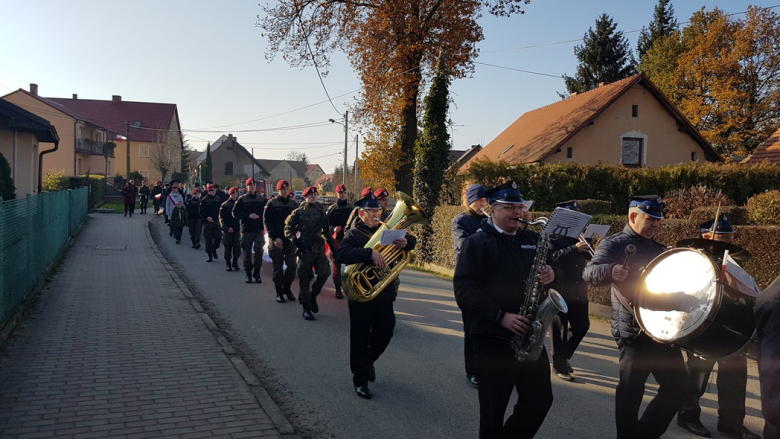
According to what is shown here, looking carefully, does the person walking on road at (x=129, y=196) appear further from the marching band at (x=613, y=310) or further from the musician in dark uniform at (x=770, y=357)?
the musician in dark uniform at (x=770, y=357)

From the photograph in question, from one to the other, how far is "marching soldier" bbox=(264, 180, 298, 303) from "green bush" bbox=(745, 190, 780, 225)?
8.23 m

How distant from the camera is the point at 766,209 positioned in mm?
10039

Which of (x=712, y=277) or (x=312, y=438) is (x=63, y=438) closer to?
(x=312, y=438)

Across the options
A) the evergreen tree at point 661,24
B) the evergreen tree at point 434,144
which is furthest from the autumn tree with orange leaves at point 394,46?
the evergreen tree at point 661,24

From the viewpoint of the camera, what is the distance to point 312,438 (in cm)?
457

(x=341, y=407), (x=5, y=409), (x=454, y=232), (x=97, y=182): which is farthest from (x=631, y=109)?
(x=97, y=182)

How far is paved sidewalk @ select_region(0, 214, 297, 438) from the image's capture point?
4.60 metres

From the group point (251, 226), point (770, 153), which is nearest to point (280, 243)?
point (251, 226)

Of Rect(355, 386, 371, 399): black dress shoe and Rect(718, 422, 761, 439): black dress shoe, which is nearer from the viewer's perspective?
Rect(718, 422, 761, 439): black dress shoe

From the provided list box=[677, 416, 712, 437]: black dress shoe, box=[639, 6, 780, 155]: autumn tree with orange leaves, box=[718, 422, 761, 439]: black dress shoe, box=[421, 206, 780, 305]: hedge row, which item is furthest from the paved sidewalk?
box=[639, 6, 780, 155]: autumn tree with orange leaves

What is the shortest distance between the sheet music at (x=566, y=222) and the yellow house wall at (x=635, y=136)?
21.6m

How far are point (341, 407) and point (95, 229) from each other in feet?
66.2

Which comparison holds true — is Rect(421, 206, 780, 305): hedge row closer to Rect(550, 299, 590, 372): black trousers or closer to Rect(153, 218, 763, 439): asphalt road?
Rect(153, 218, 763, 439): asphalt road

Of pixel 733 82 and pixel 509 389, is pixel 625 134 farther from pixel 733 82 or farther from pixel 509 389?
pixel 509 389
